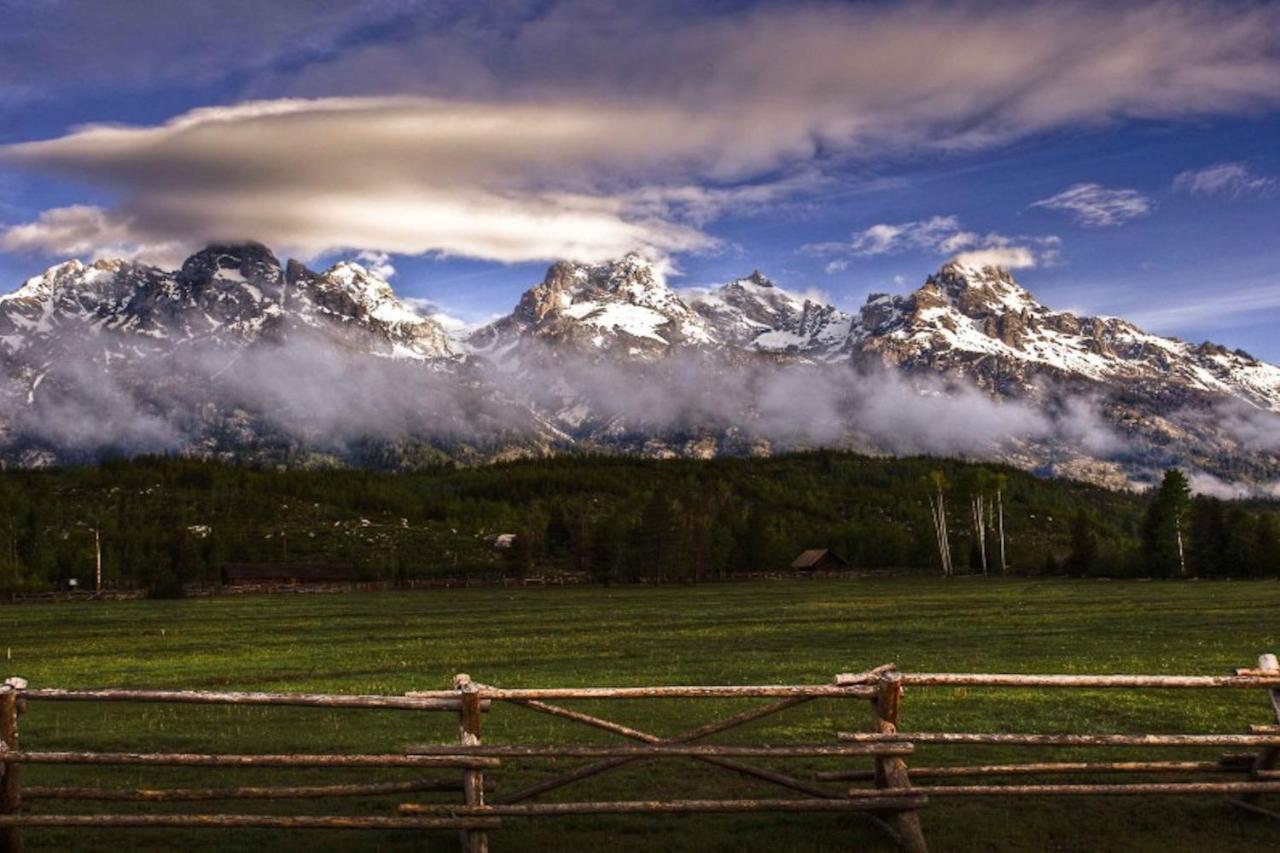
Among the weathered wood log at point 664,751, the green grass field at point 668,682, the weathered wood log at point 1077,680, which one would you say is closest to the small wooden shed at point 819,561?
the green grass field at point 668,682

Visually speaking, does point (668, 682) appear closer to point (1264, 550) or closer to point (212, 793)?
point (212, 793)

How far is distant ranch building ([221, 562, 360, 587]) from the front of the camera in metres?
166

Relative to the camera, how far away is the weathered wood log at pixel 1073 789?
1516cm

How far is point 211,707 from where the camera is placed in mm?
29453

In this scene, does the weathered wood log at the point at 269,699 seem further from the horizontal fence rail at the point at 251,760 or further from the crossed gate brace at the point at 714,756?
→ the horizontal fence rail at the point at 251,760

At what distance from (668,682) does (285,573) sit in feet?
488

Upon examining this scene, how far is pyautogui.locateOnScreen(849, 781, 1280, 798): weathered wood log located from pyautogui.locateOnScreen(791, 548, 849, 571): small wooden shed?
160 metres

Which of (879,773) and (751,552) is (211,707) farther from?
(751,552)

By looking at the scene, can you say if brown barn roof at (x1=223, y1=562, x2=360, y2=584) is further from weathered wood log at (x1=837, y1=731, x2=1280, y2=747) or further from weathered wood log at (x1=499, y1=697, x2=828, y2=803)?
weathered wood log at (x1=837, y1=731, x2=1280, y2=747)

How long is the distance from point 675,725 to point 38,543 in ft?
581

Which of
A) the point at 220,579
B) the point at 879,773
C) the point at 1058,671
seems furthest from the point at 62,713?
the point at 220,579

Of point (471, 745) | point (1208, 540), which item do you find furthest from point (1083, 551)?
point (471, 745)

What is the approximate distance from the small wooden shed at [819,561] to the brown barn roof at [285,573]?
7459 centimetres

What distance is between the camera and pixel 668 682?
33.6 metres
